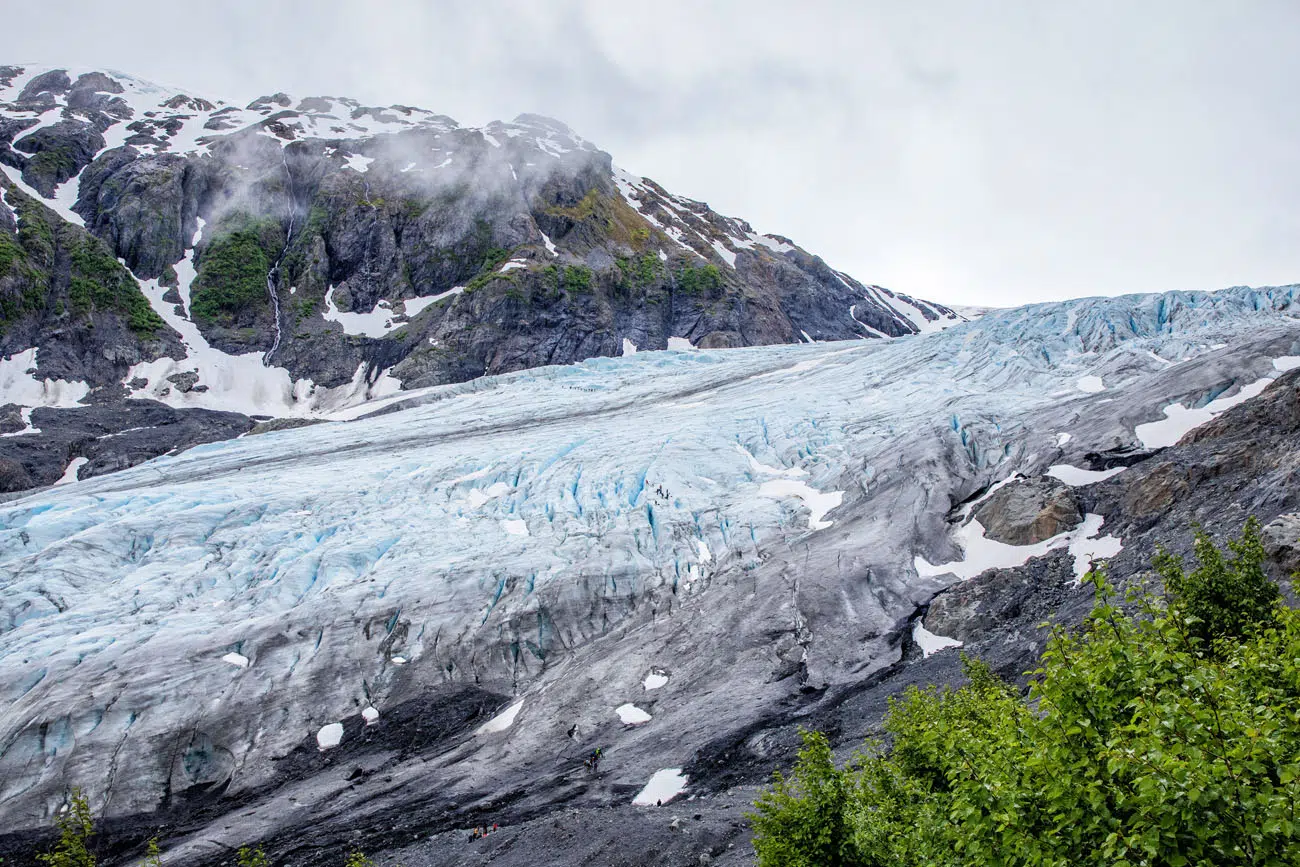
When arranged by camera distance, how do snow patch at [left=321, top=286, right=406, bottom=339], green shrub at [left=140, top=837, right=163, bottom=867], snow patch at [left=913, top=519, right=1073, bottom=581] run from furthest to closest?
snow patch at [left=321, top=286, right=406, bottom=339] < snow patch at [left=913, top=519, right=1073, bottom=581] < green shrub at [left=140, top=837, right=163, bottom=867]

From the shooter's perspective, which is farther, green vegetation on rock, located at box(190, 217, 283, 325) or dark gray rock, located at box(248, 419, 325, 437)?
green vegetation on rock, located at box(190, 217, 283, 325)

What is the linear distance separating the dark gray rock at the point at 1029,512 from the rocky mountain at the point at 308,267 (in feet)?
248

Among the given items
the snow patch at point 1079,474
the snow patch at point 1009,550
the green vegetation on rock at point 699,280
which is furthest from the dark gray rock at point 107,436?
the snow patch at point 1079,474

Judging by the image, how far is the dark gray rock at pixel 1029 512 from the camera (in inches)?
1190

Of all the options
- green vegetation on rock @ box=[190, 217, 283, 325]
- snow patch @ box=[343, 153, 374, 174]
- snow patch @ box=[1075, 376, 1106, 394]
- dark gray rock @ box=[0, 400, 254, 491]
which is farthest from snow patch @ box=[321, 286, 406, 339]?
snow patch @ box=[1075, 376, 1106, 394]

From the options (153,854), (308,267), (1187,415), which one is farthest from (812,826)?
(308,267)

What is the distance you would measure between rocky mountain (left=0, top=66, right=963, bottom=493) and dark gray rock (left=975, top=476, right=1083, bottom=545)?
75.7 metres

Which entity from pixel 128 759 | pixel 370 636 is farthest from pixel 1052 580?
pixel 128 759

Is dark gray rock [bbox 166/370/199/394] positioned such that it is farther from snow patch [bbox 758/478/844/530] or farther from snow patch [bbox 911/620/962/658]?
snow patch [bbox 911/620/962/658]

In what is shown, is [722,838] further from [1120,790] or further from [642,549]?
[642,549]

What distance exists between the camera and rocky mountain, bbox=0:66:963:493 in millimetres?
92750

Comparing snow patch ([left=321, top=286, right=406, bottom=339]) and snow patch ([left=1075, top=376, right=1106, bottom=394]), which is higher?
snow patch ([left=321, top=286, right=406, bottom=339])

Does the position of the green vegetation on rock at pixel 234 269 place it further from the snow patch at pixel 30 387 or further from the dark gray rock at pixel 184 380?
the snow patch at pixel 30 387

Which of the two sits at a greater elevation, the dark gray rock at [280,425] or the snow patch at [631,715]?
the dark gray rock at [280,425]
